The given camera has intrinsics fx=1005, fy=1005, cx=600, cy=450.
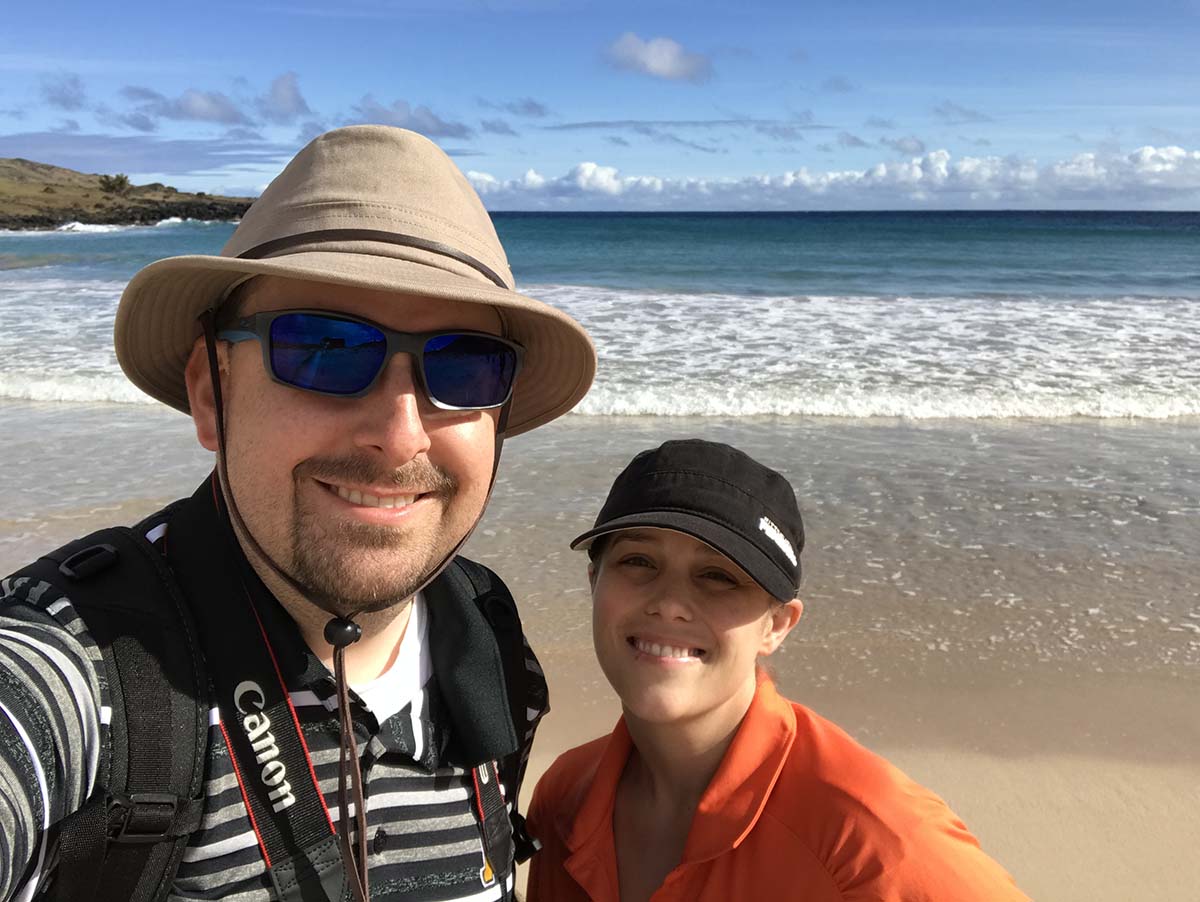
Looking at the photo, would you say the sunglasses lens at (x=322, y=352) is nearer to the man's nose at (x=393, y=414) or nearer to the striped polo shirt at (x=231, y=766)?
the man's nose at (x=393, y=414)

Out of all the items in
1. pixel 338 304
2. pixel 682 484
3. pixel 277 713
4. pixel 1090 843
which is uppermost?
pixel 338 304

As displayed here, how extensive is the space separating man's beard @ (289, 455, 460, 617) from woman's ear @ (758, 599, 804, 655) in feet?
3.07

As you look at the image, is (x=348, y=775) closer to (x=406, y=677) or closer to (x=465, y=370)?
(x=406, y=677)

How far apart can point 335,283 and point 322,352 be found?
4.7 inches

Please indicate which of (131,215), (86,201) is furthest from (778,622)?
(86,201)

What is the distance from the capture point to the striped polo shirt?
1369 millimetres

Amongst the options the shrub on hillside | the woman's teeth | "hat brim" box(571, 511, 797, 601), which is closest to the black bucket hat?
"hat brim" box(571, 511, 797, 601)

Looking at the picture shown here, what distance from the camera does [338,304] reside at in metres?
1.76

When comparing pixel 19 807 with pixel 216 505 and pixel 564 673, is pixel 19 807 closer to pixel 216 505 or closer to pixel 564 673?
pixel 216 505

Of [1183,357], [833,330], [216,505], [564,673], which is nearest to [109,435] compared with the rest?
[564,673]

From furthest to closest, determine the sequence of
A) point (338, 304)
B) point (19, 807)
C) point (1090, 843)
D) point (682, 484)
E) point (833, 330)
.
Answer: point (833, 330) < point (1090, 843) < point (682, 484) < point (338, 304) < point (19, 807)

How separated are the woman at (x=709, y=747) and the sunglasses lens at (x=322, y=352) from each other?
72cm

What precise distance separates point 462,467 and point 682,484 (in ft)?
1.86

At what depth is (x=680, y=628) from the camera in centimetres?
225
